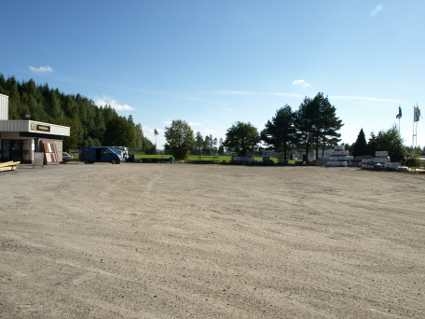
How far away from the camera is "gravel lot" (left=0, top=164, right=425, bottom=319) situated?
13.4 ft

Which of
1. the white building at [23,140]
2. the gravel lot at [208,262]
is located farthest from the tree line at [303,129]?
the gravel lot at [208,262]

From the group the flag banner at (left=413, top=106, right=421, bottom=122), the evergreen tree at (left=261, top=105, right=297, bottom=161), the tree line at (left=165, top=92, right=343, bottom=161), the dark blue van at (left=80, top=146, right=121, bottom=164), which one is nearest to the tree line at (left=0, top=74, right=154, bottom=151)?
the tree line at (left=165, top=92, right=343, bottom=161)

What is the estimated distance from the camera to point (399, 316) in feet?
12.8

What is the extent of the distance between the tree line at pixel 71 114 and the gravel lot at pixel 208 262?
82.2 m

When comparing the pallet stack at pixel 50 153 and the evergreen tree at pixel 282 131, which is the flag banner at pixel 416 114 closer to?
the evergreen tree at pixel 282 131

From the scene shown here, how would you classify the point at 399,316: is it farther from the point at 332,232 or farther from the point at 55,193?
the point at 55,193

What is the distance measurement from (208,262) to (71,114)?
13298cm

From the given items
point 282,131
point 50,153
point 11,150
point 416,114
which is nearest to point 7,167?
point 11,150

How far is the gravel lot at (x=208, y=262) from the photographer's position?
408 cm

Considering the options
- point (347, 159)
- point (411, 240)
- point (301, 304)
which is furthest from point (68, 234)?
point (347, 159)

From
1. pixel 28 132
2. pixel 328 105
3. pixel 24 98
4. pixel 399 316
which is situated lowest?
pixel 399 316

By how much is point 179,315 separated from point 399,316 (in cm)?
246

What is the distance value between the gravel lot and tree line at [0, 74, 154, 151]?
82.2m

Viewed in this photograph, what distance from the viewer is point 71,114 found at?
127062 mm
